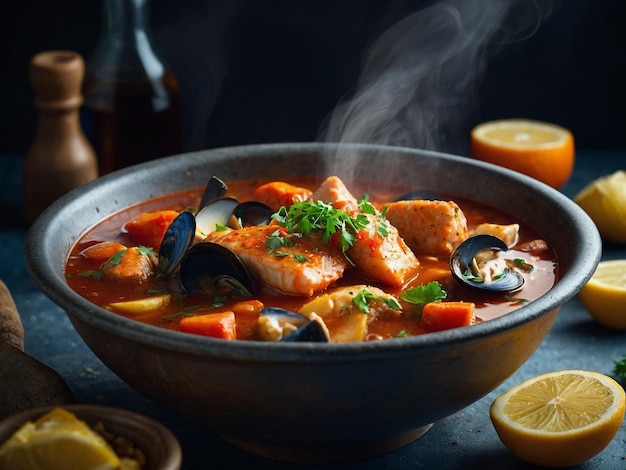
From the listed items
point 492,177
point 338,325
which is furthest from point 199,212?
point 492,177

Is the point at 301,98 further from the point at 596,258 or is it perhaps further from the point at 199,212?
the point at 596,258

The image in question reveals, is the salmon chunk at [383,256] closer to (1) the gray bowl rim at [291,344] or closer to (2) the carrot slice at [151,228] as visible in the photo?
(1) the gray bowl rim at [291,344]

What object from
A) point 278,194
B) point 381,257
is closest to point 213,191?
point 278,194

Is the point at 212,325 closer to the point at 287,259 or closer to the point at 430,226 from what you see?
the point at 287,259

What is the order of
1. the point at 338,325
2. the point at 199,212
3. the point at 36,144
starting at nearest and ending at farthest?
1. the point at 338,325
2. the point at 199,212
3. the point at 36,144

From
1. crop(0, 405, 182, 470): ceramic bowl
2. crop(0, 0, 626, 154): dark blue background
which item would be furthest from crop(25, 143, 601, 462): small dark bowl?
crop(0, 0, 626, 154): dark blue background
